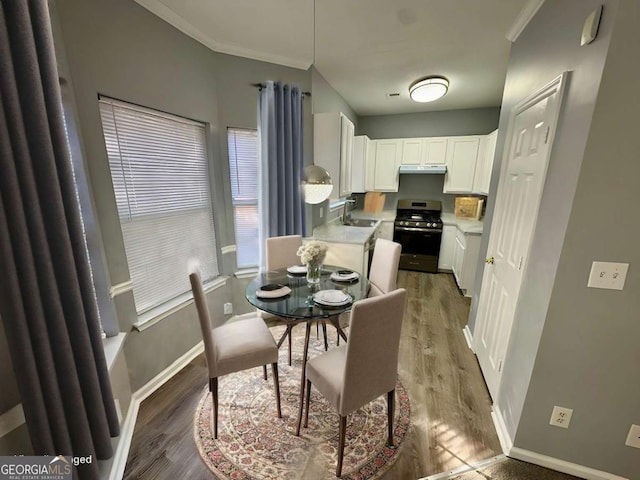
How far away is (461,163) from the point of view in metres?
4.36

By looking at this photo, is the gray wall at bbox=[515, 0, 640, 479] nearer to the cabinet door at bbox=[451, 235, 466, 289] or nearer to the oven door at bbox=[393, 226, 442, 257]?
the cabinet door at bbox=[451, 235, 466, 289]

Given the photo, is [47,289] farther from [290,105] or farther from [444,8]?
[444,8]

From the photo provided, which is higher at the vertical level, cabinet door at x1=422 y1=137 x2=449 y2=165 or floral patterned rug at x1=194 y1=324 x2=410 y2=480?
cabinet door at x1=422 y1=137 x2=449 y2=165

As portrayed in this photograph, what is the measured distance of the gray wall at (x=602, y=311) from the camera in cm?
104

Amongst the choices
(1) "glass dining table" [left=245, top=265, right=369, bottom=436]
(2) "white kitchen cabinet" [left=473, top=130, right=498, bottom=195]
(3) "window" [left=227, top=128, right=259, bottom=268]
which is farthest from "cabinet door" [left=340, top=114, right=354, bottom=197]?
(2) "white kitchen cabinet" [left=473, top=130, right=498, bottom=195]

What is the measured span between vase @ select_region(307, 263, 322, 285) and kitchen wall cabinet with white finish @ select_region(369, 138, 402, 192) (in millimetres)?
3323

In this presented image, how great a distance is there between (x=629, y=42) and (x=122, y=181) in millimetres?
2728

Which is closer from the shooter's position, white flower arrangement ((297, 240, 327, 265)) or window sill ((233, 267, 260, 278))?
white flower arrangement ((297, 240, 327, 265))

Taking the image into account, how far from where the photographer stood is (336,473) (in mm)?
1423

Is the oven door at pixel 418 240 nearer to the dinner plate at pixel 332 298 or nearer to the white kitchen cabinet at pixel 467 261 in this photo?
the white kitchen cabinet at pixel 467 261

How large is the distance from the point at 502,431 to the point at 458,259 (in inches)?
108

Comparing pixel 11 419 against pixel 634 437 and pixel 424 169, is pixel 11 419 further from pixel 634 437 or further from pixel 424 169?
pixel 424 169

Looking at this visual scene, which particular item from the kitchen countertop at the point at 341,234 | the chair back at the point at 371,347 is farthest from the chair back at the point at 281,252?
the chair back at the point at 371,347

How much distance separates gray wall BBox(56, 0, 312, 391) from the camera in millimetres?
1510
